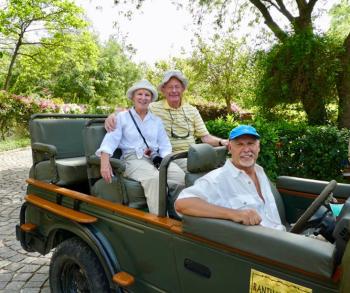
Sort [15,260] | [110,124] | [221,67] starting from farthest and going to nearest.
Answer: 1. [221,67]
2. [15,260]
3. [110,124]

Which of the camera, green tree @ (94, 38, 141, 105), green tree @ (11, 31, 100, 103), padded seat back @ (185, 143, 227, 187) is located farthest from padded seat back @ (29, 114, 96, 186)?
green tree @ (94, 38, 141, 105)

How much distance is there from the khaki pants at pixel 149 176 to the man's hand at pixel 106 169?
0.23 metres

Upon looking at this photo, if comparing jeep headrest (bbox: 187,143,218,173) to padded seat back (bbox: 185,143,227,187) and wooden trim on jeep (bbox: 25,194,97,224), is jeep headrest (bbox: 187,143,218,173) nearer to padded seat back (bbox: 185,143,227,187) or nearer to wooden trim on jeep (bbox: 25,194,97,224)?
padded seat back (bbox: 185,143,227,187)

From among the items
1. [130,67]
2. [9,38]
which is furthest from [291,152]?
[130,67]

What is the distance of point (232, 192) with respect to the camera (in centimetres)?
241

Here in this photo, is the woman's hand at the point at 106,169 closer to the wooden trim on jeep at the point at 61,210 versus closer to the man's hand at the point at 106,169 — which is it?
the man's hand at the point at 106,169

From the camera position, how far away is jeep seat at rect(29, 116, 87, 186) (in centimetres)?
361

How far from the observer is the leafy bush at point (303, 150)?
6.17 metres

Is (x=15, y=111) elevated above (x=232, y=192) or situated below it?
above

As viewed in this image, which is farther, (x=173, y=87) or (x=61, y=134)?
(x=61, y=134)

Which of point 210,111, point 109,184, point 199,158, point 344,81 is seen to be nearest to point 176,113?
point 109,184

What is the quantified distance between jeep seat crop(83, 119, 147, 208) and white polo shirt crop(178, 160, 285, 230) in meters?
0.82

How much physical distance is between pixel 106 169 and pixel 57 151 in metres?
1.30

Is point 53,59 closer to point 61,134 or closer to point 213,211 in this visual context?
point 61,134
